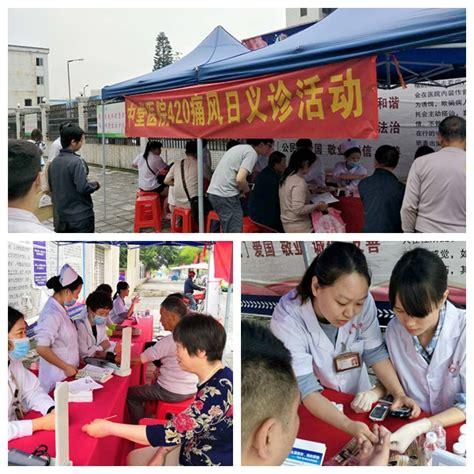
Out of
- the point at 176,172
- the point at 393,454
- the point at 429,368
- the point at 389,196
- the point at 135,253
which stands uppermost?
the point at 176,172

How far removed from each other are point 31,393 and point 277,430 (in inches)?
44.2

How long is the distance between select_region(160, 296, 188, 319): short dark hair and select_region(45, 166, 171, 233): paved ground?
335cm

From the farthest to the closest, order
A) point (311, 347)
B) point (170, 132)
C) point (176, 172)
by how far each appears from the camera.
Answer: point (176, 172) < point (170, 132) < point (311, 347)

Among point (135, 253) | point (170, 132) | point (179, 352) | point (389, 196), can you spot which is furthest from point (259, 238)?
point (170, 132)

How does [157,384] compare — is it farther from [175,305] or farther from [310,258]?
[310,258]

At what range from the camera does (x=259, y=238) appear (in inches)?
83.2

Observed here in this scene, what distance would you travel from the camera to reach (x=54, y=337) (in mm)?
2623

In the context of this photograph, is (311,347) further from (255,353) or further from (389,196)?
(389,196)

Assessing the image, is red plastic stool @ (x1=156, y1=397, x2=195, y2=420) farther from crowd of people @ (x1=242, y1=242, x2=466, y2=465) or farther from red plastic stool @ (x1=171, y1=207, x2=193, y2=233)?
red plastic stool @ (x1=171, y1=207, x2=193, y2=233)

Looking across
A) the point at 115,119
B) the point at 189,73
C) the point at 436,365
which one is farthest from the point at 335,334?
the point at 115,119

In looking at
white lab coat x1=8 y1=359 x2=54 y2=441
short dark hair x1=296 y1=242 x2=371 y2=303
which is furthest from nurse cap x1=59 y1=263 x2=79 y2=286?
short dark hair x1=296 y1=242 x2=371 y2=303

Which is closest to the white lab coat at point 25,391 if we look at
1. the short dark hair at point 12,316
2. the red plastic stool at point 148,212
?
the short dark hair at point 12,316

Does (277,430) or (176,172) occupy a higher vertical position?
(176,172)

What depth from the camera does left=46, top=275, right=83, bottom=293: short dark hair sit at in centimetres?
261
